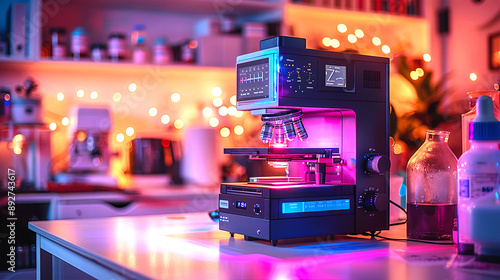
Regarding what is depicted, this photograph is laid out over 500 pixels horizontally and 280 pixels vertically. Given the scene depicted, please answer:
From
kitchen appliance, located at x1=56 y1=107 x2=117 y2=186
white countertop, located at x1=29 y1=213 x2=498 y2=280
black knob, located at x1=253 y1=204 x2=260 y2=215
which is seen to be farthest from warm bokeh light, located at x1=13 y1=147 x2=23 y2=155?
black knob, located at x1=253 y1=204 x2=260 y2=215

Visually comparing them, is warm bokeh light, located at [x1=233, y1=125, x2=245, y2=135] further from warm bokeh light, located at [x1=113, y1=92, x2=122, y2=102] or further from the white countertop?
the white countertop

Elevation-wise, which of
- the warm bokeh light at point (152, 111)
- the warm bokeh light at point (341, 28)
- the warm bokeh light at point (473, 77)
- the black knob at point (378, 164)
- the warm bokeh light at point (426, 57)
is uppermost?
the warm bokeh light at point (341, 28)

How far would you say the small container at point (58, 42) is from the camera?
126 inches

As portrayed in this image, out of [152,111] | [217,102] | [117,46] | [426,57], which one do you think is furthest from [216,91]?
[426,57]

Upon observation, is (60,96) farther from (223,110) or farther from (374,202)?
(374,202)

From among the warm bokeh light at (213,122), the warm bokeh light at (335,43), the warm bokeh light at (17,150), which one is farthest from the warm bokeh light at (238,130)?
the warm bokeh light at (17,150)

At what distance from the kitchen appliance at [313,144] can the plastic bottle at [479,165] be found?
31cm

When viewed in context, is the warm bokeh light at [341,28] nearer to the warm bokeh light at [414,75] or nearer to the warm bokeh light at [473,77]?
the warm bokeh light at [414,75]

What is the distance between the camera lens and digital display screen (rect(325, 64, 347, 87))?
4.50 ft

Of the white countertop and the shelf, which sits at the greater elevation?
the shelf

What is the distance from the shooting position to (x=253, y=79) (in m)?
1.36

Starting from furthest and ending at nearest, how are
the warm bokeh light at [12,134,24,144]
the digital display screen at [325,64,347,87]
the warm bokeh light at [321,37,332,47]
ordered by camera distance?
the warm bokeh light at [321,37,332,47] < the warm bokeh light at [12,134,24,144] < the digital display screen at [325,64,347,87]

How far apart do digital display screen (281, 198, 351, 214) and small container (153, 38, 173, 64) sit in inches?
89.8

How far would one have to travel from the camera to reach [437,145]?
1.38 meters
